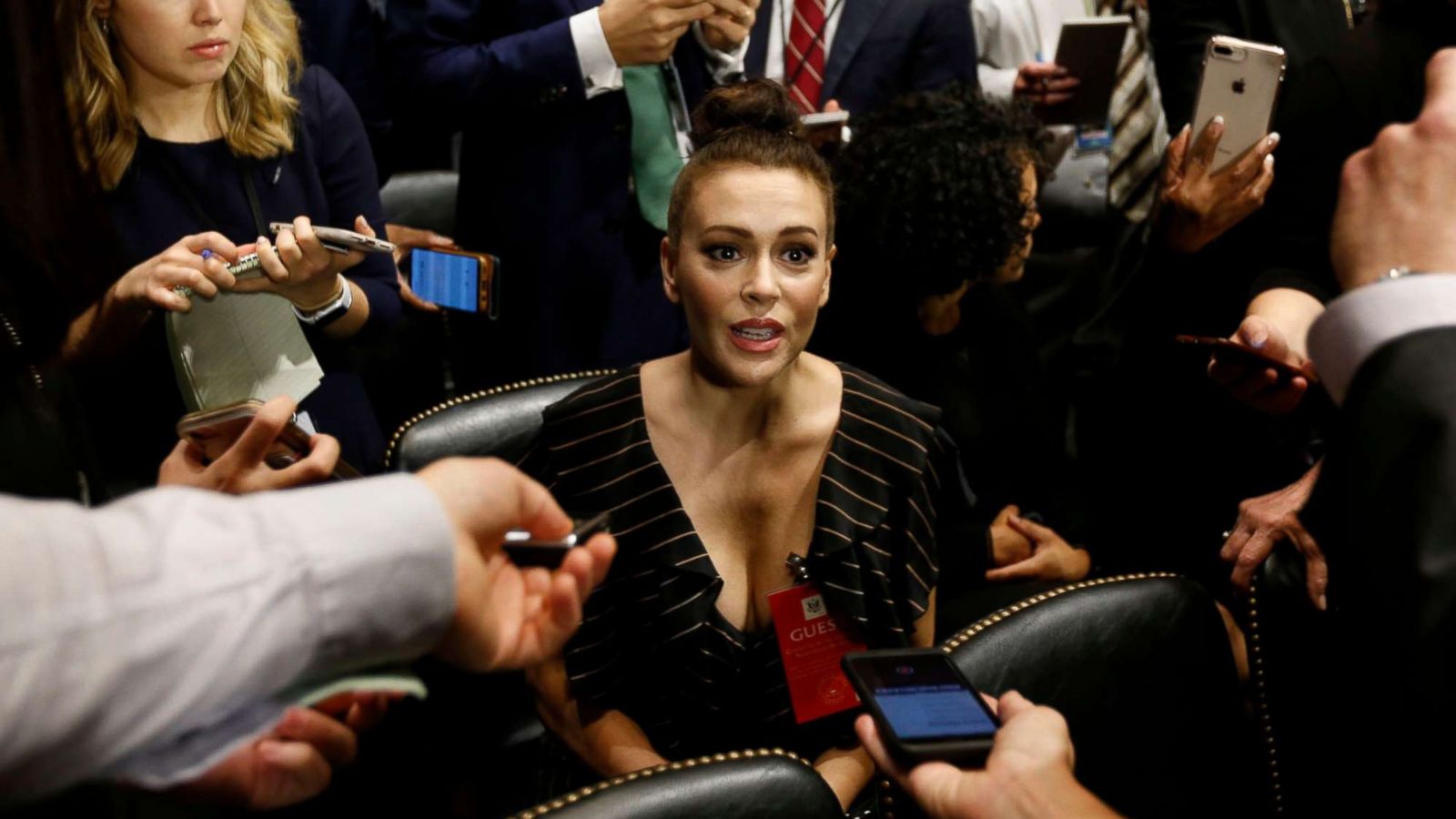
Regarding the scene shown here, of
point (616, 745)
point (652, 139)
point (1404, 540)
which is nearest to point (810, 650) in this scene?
point (616, 745)

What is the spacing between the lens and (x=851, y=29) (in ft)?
9.18

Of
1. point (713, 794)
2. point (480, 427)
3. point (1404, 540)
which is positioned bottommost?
point (713, 794)

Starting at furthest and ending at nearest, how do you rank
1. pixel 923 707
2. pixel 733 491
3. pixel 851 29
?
pixel 851 29 < pixel 733 491 < pixel 923 707

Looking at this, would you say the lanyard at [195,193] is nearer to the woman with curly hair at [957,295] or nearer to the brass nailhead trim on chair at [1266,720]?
the woman with curly hair at [957,295]

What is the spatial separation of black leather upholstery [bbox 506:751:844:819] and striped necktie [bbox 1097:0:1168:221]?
238 centimetres

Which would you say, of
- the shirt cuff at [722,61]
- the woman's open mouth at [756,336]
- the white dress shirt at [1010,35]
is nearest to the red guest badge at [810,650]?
the woman's open mouth at [756,336]

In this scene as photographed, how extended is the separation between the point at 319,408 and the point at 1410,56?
1.78m

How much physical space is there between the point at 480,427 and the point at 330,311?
13.2 inches

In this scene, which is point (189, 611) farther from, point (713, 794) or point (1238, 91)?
point (1238, 91)

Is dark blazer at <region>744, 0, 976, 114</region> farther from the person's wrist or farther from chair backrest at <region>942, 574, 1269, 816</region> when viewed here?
chair backrest at <region>942, 574, 1269, 816</region>

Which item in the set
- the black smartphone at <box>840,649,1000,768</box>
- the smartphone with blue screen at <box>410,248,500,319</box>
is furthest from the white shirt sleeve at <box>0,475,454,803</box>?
the smartphone with blue screen at <box>410,248,500,319</box>

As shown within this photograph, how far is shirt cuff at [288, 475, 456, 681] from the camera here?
0.84m

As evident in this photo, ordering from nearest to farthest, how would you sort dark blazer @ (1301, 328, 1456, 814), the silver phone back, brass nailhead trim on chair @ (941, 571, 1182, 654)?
1. dark blazer @ (1301, 328, 1456, 814)
2. brass nailhead trim on chair @ (941, 571, 1182, 654)
3. the silver phone back

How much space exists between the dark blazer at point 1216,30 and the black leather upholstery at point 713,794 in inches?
67.9
